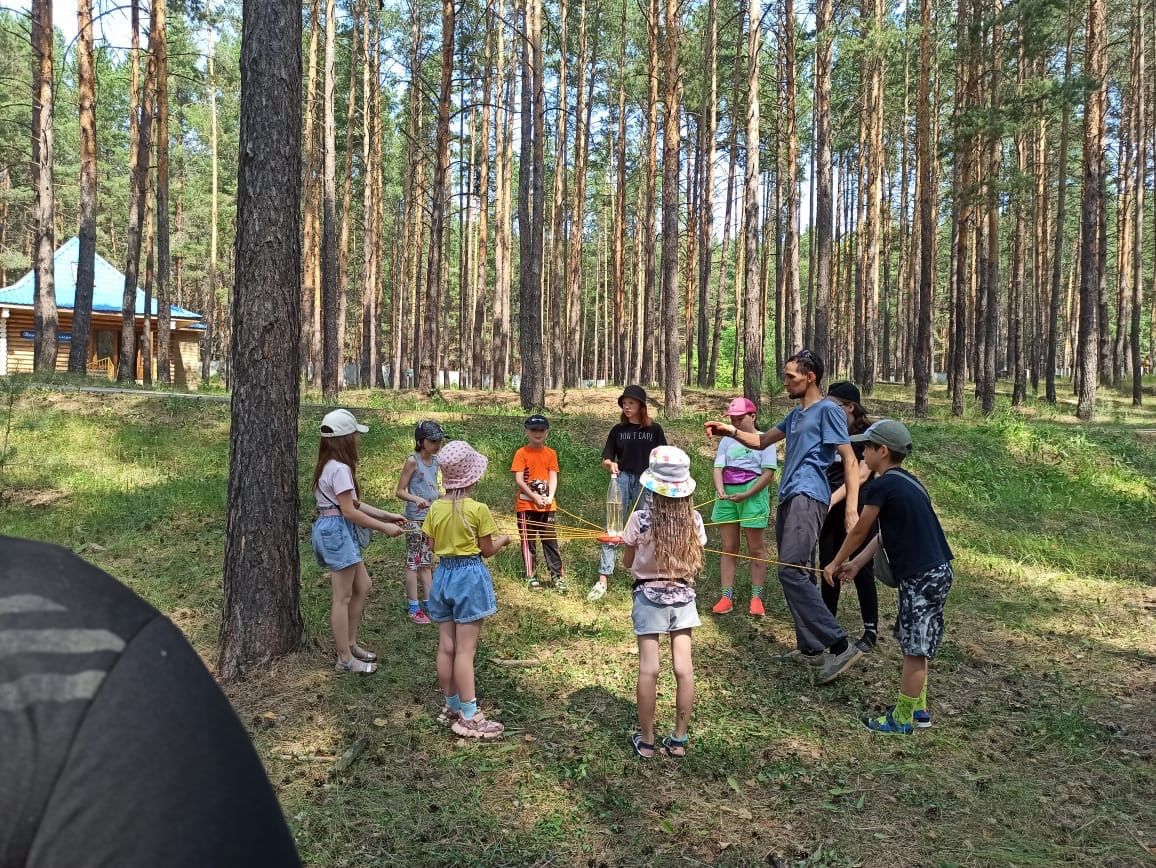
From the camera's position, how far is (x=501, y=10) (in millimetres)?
27281

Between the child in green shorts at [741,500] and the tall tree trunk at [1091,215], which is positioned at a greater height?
the tall tree trunk at [1091,215]

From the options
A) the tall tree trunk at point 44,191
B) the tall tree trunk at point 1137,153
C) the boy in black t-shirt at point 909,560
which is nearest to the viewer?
the boy in black t-shirt at point 909,560

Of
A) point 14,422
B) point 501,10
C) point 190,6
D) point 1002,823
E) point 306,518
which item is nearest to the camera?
point 1002,823

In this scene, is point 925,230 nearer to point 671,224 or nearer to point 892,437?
point 671,224

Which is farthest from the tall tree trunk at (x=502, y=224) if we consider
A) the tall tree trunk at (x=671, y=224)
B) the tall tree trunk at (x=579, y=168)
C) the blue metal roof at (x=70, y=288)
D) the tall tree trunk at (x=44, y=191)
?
the blue metal roof at (x=70, y=288)

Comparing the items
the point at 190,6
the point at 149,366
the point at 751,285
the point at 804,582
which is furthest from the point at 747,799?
the point at 190,6

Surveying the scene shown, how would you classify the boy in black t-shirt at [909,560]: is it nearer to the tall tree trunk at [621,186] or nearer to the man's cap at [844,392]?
the man's cap at [844,392]

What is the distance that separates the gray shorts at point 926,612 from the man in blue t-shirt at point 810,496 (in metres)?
0.93

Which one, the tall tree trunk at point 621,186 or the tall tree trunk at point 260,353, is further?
the tall tree trunk at point 621,186

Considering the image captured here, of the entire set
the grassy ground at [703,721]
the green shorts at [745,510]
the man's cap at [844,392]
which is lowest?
the grassy ground at [703,721]

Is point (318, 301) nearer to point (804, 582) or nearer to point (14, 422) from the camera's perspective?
point (14, 422)

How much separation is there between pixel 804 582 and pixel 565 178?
24413mm

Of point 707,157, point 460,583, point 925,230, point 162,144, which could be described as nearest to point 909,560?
point 460,583

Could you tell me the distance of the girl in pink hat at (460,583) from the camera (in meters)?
4.99
